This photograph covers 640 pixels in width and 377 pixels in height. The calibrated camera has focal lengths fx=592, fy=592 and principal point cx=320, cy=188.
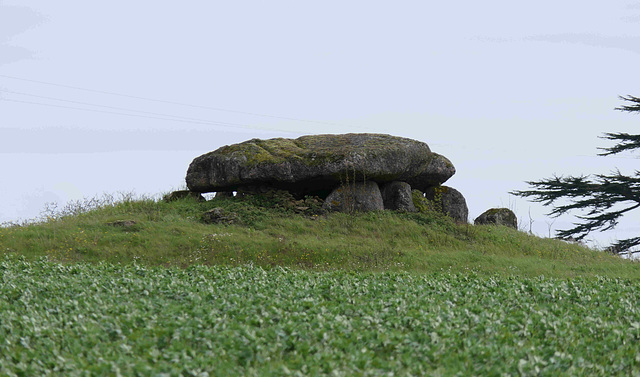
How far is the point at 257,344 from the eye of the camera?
29.3 ft

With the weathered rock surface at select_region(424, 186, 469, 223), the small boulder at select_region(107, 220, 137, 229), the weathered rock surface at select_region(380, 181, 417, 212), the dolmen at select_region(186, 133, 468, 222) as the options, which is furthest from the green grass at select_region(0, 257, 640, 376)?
the weathered rock surface at select_region(424, 186, 469, 223)

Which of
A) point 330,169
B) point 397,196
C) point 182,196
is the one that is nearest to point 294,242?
point 330,169

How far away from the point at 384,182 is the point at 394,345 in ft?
71.6

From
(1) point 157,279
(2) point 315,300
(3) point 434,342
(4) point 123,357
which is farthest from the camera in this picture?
(1) point 157,279

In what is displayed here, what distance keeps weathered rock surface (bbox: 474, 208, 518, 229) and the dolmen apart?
2040 millimetres

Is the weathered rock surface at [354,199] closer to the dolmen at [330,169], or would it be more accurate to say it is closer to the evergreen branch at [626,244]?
the dolmen at [330,169]

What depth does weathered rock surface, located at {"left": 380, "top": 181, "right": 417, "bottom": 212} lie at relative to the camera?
2992 cm

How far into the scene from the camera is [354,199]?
93.8 ft

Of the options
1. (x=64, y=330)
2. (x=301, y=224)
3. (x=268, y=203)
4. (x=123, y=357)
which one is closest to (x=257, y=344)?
(x=123, y=357)

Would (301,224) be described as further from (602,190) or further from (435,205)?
(602,190)

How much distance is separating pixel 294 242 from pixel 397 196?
338 inches

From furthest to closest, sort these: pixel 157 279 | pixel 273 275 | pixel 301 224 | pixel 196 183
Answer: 1. pixel 196 183
2. pixel 301 224
3. pixel 273 275
4. pixel 157 279

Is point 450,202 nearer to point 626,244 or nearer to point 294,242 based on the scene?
point 294,242

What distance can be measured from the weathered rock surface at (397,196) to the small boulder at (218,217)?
8322mm
